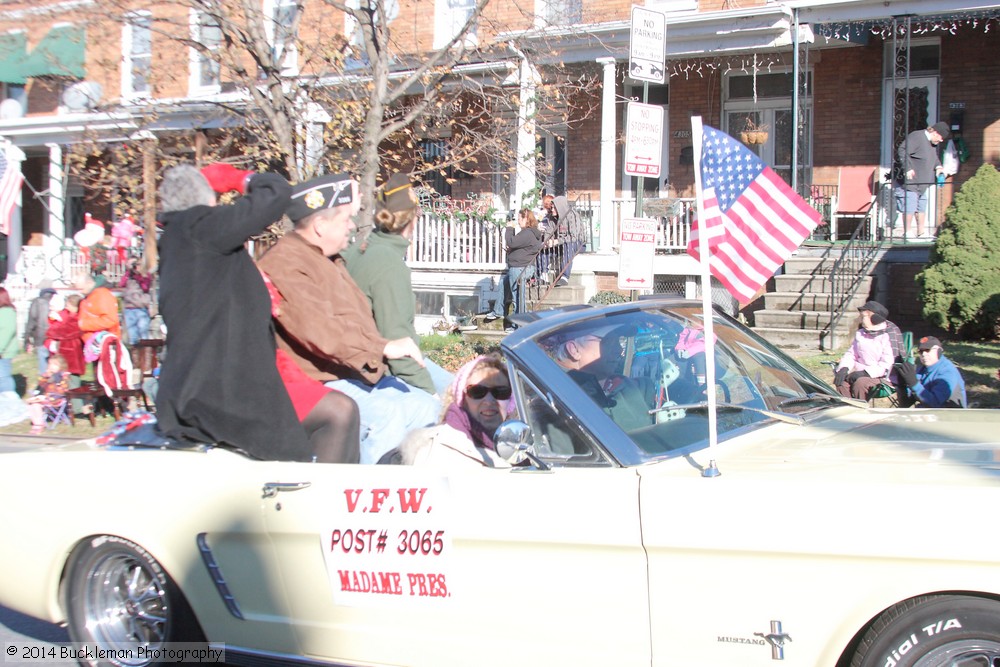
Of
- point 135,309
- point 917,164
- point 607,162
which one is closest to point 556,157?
point 607,162

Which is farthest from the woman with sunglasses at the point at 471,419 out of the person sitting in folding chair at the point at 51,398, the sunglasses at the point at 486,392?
the person sitting in folding chair at the point at 51,398

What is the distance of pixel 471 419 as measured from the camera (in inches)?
165

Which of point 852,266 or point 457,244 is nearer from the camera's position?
point 852,266

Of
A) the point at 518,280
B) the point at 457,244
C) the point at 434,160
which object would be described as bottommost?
the point at 518,280

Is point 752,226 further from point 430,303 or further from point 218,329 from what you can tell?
point 430,303

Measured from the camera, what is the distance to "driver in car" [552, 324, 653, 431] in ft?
11.6

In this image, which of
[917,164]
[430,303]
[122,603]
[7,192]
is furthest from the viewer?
[7,192]

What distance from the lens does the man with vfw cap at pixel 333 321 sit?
4.16 m

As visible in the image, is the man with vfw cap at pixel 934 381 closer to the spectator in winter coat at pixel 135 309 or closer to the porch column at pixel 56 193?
the spectator in winter coat at pixel 135 309

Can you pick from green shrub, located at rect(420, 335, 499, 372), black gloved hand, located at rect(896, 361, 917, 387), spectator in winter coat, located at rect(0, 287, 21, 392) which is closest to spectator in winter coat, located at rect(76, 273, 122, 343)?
spectator in winter coat, located at rect(0, 287, 21, 392)

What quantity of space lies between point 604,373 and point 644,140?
5.28m

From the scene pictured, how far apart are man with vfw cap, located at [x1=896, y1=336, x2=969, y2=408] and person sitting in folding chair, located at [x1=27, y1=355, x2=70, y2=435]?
9565 millimetres

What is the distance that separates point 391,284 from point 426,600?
195 cm

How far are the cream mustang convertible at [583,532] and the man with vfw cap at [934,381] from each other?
3.84 m
